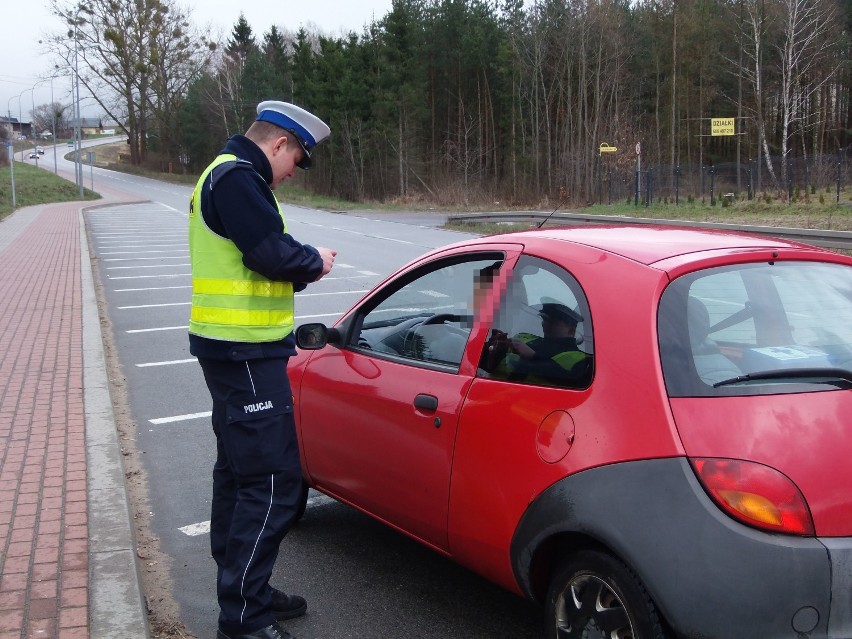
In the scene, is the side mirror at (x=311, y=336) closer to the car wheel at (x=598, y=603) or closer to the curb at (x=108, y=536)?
the curb at (x=108, y=536)

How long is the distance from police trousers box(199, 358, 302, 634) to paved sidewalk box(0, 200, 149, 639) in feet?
1.72

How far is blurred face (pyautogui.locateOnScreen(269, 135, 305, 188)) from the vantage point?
343 cm

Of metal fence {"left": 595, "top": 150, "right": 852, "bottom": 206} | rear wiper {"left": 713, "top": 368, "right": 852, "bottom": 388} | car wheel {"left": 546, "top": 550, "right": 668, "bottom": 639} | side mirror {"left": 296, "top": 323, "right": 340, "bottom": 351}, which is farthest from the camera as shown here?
metal fence {"left": 595, "top": 150, "right": 852, "bottom": 206}

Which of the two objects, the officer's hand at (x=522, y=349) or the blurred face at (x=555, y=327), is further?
the officer's hand at (x=522, y=349)

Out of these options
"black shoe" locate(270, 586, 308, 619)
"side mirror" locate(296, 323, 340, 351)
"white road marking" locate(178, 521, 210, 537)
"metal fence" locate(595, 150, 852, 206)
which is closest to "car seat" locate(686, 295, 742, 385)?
"side mirror" locate(296, 323, 340, 351)

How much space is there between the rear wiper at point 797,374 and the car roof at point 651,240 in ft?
1.72

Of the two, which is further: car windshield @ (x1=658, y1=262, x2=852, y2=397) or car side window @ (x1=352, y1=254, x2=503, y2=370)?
car side window @ (x1=352, y1=254, x2=503, y2=370)

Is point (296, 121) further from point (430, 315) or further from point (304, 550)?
point (304, 550)

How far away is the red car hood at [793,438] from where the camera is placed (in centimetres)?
257

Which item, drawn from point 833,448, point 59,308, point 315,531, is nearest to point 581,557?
point 833,448

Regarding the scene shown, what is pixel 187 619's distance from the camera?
154 inches

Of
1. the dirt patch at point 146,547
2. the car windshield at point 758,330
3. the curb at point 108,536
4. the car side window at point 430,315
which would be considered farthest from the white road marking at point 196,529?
the car windshield at point 758,330

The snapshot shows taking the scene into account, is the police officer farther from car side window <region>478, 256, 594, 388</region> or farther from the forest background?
the forest background

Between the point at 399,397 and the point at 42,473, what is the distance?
293cm
